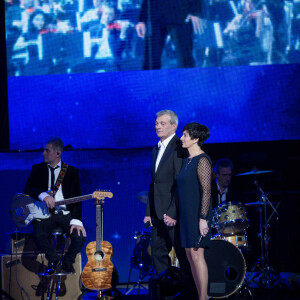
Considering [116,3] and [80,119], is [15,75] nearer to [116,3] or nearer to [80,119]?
[80,119]

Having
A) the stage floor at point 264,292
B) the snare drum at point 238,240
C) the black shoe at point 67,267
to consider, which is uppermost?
the snare drum at point 238,240

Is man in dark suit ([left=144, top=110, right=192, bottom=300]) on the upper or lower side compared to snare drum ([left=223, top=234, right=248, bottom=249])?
upper

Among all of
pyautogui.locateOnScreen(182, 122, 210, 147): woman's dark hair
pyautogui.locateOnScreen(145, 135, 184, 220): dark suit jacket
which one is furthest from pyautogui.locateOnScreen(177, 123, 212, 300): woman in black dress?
pyautogui.locateOnScreen(145, 135, 184, 220): dark suit jacket

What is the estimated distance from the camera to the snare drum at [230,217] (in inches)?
223

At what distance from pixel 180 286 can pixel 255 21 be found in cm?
347

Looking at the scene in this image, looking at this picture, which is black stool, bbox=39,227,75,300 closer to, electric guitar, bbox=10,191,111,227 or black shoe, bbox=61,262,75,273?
black shoe, bbox=61,262,75,273

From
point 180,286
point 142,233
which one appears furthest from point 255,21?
point 180,286

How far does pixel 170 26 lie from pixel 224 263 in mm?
2981

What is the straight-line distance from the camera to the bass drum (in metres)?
5.54

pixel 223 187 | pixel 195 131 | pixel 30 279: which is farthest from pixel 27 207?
pixel 223 187

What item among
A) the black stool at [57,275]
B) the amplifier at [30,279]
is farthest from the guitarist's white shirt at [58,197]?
the amplifier at [30,279]

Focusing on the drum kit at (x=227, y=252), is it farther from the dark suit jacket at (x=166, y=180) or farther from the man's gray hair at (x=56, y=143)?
the man's gray hair at (x=56, y=143)

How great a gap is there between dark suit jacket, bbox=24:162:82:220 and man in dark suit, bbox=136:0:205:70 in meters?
1.81

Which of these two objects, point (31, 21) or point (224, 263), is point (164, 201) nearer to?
point (224, 263)
